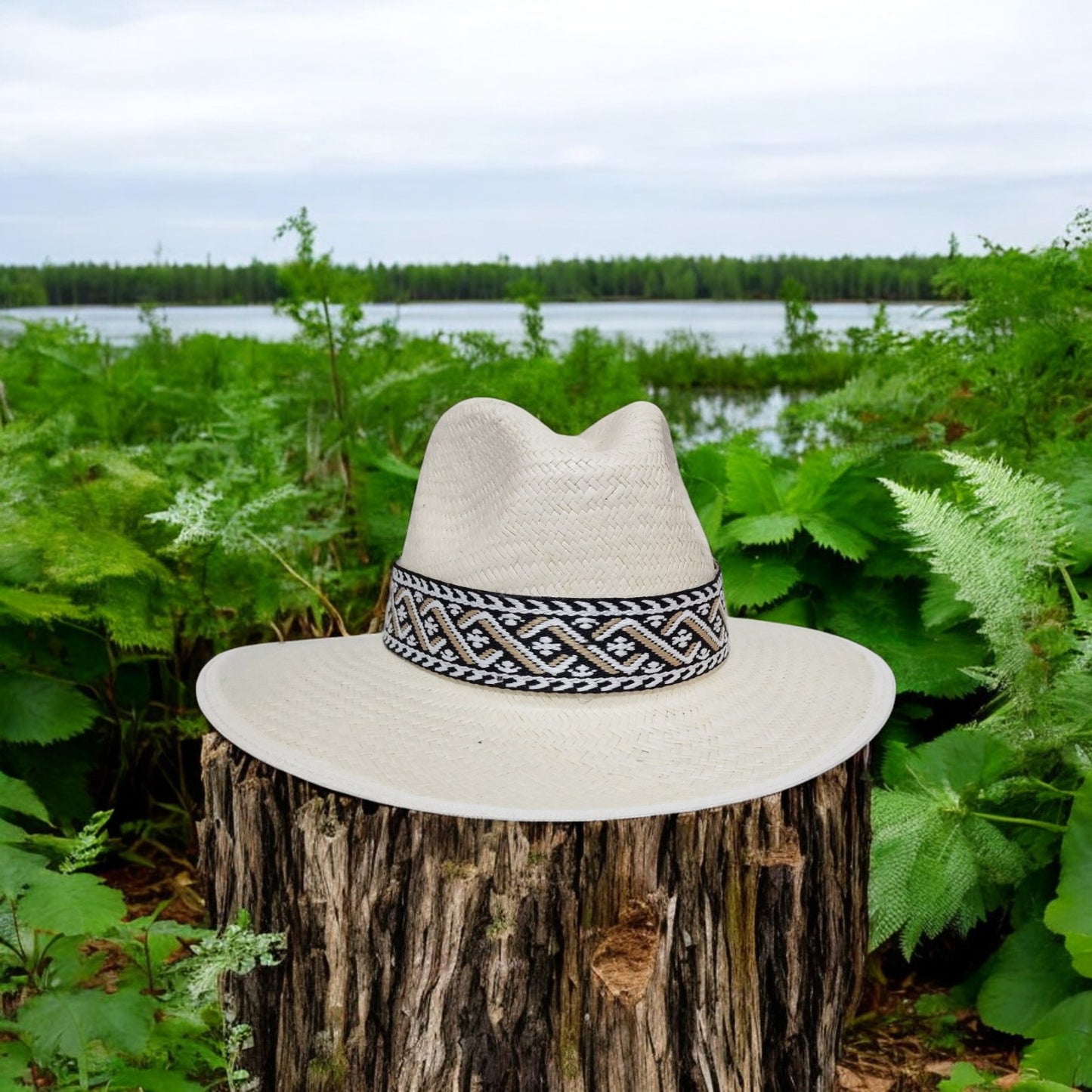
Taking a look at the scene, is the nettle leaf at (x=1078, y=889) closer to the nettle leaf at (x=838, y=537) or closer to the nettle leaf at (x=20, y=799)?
the nettle leaf at (x=838, y=537)

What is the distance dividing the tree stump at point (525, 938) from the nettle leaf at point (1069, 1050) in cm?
61

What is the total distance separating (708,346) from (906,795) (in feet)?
40.6

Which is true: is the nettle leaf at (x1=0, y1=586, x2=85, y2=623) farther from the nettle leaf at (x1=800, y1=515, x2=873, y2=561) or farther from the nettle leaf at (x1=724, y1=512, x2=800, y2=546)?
the nettle leaf at (x1=800, y1=515, x2=873, y2=561)

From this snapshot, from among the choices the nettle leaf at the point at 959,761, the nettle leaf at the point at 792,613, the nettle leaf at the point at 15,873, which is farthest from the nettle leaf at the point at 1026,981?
the nettle leaf at the point at 15,873

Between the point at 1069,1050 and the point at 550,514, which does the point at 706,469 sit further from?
the point at 1069,1050

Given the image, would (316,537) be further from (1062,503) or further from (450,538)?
(1062,503)

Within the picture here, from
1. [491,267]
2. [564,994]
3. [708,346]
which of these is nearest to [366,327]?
[564,994]

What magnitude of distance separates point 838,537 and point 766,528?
216 millimetres

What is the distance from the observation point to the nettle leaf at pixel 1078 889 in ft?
7.03

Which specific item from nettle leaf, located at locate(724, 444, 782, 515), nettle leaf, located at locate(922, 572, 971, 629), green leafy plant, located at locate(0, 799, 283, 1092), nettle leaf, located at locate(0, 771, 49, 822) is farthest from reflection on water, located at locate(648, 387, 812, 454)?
green leafy plant, located at locate(0, 799, 283, 1092)

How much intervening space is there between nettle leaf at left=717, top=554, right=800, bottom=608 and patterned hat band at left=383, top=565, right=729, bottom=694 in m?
1.16

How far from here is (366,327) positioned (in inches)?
179

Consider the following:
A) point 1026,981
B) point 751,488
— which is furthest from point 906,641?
point 1026,981

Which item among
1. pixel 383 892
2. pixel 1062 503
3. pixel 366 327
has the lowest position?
pixel 383 892
